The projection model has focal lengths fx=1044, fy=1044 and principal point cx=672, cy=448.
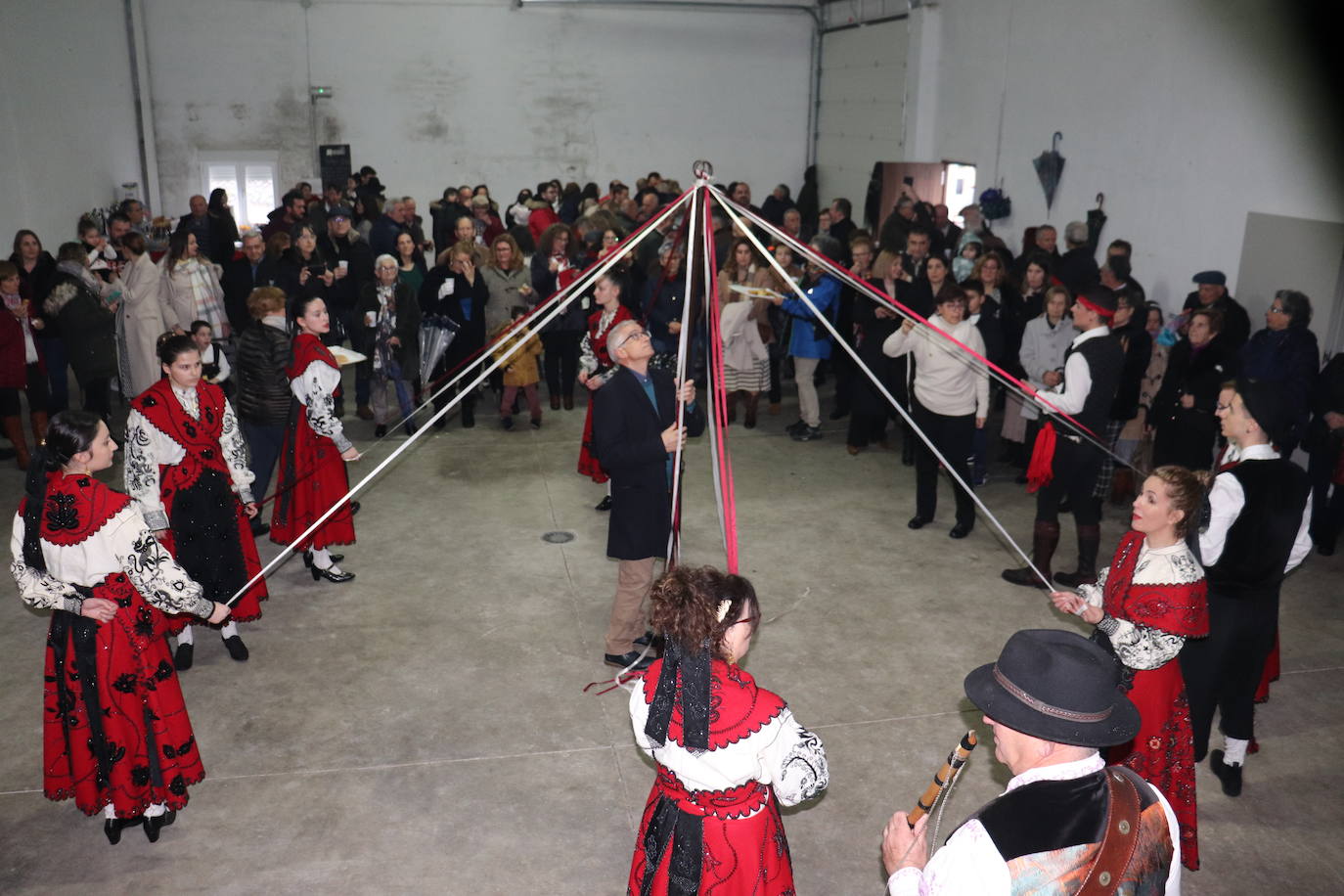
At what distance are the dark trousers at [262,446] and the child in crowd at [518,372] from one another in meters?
2.47

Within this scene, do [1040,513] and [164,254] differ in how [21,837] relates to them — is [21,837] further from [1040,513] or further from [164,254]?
[164,254]

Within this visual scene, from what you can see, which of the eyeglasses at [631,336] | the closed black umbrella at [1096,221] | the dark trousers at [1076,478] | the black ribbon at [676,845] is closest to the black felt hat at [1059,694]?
the black ribbon at [676,845]

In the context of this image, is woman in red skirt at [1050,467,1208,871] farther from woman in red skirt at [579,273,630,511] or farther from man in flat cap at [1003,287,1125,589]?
woman in red skirt at [579,273,630,511]

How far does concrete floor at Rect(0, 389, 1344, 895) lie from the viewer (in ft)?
11.3

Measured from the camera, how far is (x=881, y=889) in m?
3.35

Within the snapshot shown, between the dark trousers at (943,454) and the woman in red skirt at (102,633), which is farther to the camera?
the dark trousers at (943,454)

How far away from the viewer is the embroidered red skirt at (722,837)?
2.48m

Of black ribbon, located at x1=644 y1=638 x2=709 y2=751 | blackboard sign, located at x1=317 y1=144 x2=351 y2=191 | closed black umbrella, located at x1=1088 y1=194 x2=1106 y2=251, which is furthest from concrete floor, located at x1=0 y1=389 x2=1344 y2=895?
blackboard sign, located at x1=317 y1=144 x2=351 y2=191

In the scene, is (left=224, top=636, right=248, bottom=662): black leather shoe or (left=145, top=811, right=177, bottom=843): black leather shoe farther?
(left=224, top=636, right=248, bottom=662): black leather shoe

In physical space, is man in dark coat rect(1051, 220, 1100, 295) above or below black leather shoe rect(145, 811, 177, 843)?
above

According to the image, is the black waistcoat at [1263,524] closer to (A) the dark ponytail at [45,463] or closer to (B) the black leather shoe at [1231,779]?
(B) the black leather shoe at [1231,779]

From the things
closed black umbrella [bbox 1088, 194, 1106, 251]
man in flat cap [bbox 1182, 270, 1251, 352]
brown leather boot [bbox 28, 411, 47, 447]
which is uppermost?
closed black umbrella [bbox 1088, 194, 1106, 251]

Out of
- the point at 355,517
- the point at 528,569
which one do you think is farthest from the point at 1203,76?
the point at 355,517

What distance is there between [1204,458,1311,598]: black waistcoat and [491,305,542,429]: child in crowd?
5.27m
